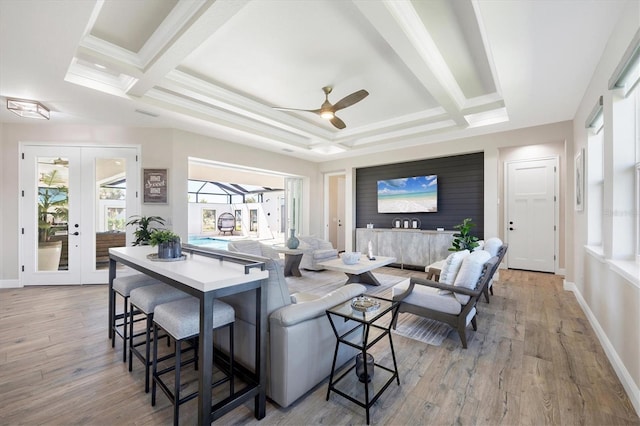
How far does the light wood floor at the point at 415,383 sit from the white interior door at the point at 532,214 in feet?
8.79

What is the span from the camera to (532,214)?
562cm

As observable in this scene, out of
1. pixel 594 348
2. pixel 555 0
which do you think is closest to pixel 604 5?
pixel 555 0

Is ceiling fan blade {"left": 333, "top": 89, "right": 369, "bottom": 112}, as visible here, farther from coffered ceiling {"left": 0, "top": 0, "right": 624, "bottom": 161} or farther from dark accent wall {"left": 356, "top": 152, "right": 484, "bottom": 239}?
dark accent wall {"left": 356, "top": 152, "right": 484, "bottom": 239}

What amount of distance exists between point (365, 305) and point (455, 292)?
123 centimetres

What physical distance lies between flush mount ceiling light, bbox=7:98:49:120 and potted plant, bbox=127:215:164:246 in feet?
6.02

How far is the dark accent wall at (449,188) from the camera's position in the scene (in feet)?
18.4

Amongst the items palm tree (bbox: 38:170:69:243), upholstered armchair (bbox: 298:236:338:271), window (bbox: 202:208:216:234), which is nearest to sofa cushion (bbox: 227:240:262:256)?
upholstered armchair (bbox: 298:236:338:271)

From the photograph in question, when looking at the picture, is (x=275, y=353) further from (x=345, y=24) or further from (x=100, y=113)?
(x=100, y=113)

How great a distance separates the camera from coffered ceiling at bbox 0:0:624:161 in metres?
2.24

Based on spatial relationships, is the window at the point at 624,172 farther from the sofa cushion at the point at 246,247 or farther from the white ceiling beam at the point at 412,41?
the sofa cushion at the point at 246,247

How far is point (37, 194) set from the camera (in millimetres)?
4648

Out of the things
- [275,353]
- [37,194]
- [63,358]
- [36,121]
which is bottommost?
[63,358]

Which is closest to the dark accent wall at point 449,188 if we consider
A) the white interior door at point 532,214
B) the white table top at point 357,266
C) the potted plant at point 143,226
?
the white interior door at point 532,214

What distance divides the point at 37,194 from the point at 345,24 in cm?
561
